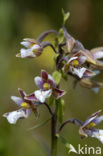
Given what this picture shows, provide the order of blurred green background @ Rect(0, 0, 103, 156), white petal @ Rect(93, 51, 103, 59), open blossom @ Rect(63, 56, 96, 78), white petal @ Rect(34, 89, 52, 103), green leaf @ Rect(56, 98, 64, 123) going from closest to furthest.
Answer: white petal @ Rect(34, 89, 52, 103), open blossom @ Rect(63, 56, 96, 78), green leaf @ Rect(56, 98, 64, 123), white petal @ Rect(93, 51, 103, 59), blurred green background @ Rect(0, 0, 103, 156)

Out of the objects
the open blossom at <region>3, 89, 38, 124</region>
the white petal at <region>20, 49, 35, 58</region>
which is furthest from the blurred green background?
the white petal at <region>20, 49, 35, 58</region>

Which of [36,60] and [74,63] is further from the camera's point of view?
[36,60]

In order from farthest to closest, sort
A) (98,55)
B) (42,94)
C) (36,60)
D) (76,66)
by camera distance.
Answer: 1. (36,60)
2. (98,55)
3. (76,66)
4. (42,94)

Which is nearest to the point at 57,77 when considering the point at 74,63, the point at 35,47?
the point at 74,63

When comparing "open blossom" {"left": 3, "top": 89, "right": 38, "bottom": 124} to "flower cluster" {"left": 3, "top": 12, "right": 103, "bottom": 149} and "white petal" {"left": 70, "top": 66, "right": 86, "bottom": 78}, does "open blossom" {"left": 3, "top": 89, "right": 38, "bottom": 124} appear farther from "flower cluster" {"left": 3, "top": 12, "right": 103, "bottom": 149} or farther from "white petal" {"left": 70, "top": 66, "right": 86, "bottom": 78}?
"white petal" {"left": 70, "top": 66, "right": 86, "bottom": 78}

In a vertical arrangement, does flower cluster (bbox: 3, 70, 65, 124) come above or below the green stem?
above

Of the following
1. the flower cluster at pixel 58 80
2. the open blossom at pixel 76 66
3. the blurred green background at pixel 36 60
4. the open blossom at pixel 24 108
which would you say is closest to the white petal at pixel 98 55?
the flower cluster at pixel 58 80

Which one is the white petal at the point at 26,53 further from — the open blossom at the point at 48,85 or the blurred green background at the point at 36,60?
the blurred green background at the point at 36,60

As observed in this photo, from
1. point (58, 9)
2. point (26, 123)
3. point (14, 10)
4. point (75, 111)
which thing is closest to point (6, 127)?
point (26, 123)

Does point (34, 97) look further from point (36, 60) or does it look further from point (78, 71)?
point (36, 60)
